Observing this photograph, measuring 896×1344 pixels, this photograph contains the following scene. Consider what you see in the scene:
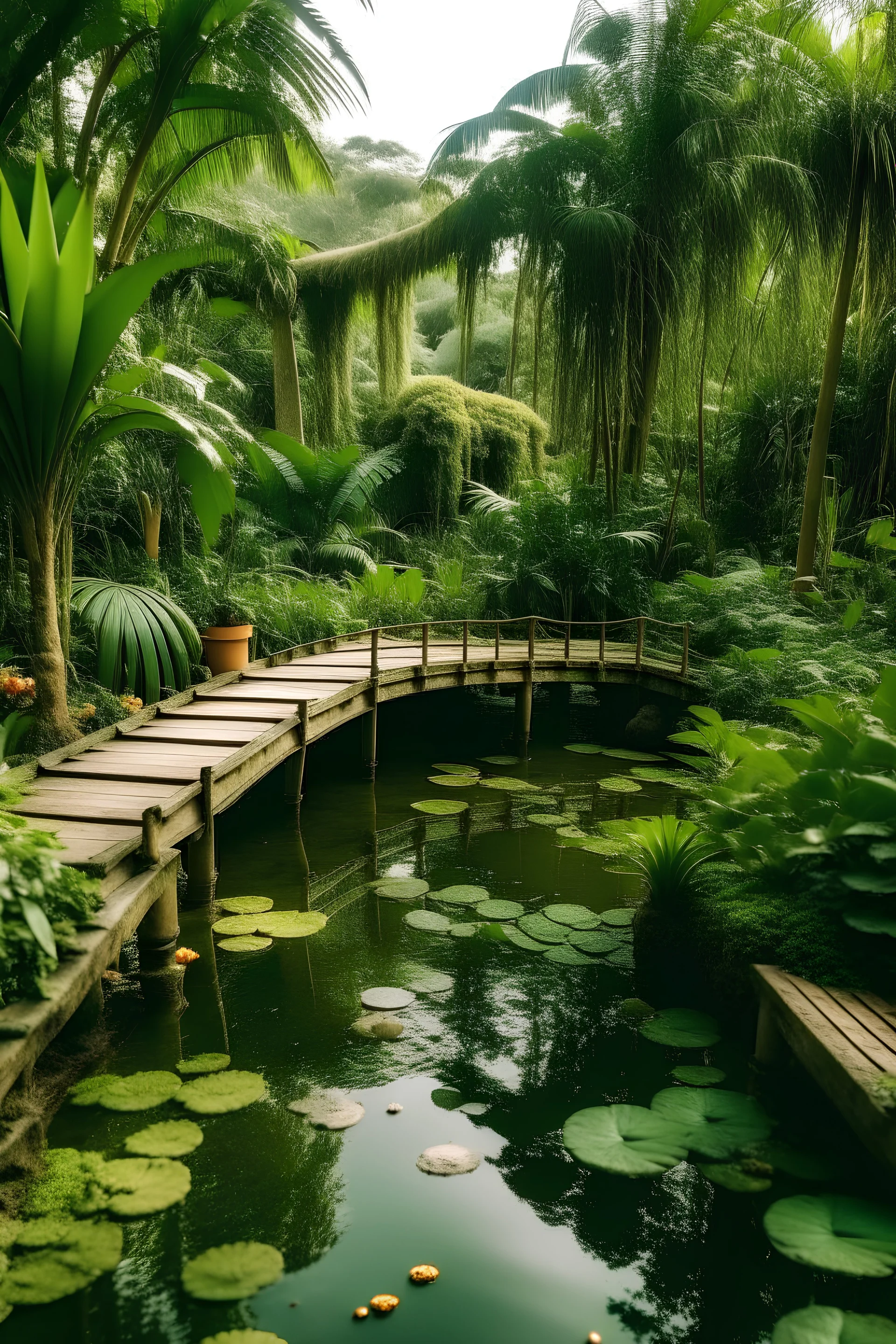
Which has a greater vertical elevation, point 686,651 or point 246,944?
point 686,651

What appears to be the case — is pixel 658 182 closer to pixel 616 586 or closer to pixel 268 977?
Result: pixel 616 586

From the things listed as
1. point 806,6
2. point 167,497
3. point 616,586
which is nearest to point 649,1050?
point 167,497

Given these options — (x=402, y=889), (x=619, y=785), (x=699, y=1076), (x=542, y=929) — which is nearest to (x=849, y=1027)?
(x=699, y=1076)

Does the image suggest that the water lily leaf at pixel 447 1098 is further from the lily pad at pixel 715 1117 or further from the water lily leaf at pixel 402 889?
the water lily leaf at pixel 402 889

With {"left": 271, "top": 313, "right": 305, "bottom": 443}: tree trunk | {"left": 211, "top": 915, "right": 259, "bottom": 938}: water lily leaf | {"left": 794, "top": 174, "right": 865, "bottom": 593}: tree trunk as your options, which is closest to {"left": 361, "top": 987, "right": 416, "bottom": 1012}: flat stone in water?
{"left": 211, "top": 915, "right": 259, "bottom": 938}: water lily leaf

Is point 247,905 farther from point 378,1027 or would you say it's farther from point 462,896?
point 378,1027

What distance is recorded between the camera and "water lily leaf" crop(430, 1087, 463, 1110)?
12.3 feet

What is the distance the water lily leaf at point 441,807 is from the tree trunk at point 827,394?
17.5ft

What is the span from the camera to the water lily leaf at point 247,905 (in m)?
5.53

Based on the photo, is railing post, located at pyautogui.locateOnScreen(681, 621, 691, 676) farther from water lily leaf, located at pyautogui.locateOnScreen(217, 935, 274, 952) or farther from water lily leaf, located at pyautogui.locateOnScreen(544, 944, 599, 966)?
water lily leaf, located at pyautogui.locateOnScreen(217, 935, 274, 952)

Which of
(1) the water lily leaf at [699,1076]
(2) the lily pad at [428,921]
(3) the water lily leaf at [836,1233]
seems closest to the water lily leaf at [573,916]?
(2) the lily pad at [428,921]

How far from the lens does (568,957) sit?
16.5ft

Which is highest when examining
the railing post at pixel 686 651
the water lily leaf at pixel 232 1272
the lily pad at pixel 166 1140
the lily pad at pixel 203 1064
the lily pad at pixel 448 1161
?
the railing post at pixel 686 651

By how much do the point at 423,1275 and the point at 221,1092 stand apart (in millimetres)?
1204
